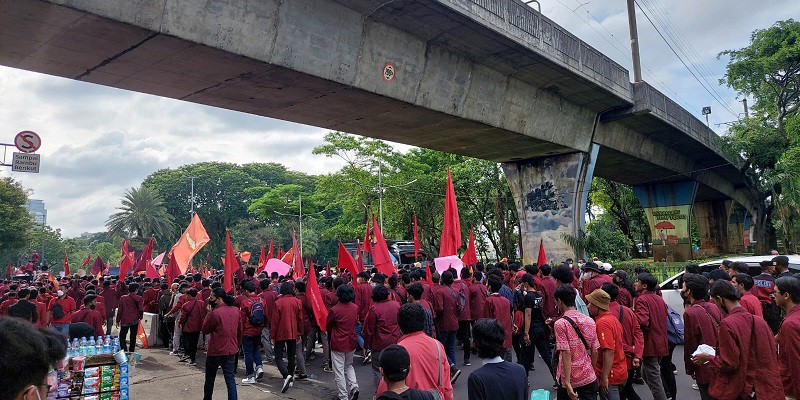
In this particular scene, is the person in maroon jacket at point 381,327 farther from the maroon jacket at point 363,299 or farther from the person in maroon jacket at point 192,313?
the person in maroon jacket at point 192,313

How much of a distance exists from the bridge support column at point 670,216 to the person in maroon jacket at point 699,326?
28.3 meters

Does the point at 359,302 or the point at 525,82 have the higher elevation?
the point at 525,82

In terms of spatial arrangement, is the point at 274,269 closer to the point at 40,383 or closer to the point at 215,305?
the point at 215,305

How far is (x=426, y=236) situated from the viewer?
35000 millimetres

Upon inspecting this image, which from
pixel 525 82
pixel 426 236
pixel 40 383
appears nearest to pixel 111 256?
pixel 426 236

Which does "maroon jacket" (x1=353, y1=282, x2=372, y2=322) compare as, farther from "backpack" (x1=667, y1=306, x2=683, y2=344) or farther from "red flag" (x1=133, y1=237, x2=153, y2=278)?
"red flag" (x1=133, y1=237, x2=153, y2=278)

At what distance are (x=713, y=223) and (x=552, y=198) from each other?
26.9 meters

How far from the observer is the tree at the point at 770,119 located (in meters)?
25.8

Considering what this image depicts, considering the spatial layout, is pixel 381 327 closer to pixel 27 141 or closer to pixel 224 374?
pixel 224 374

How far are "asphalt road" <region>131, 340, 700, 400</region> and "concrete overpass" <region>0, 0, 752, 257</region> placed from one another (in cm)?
560

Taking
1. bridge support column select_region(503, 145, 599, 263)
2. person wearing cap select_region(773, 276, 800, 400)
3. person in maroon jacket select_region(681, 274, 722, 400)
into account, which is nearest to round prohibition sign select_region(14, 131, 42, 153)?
person in maroon jacket select_region(681, 274, 722, 400)

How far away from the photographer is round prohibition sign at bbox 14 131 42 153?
38.4ft

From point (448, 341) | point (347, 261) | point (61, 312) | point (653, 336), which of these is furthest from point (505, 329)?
point (61, 312)

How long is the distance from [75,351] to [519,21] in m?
11.6
